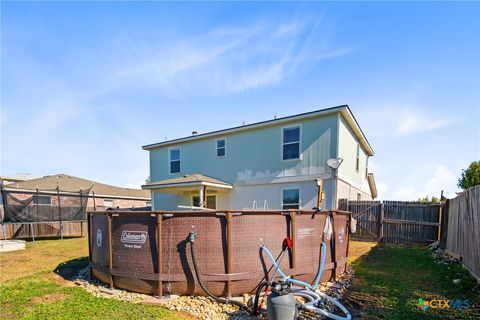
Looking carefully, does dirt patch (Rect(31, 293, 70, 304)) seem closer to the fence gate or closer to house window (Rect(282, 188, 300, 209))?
house window (Rect(282, 188, 300, 209))

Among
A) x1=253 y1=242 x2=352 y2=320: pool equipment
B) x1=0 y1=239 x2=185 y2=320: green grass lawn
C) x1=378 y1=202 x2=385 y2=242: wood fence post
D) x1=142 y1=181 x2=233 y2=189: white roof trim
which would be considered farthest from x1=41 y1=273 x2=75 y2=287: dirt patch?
x1=378 y1=202 x2=385 y2=242: wood fence post

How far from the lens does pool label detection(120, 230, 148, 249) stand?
421cm

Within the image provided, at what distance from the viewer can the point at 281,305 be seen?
2803mm

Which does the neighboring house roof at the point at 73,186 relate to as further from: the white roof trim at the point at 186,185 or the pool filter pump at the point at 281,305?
the pool filter pump at the point at 281,305

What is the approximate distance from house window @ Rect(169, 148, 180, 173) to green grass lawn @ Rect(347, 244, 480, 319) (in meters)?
10.6

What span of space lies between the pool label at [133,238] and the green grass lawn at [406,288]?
381 centimetres

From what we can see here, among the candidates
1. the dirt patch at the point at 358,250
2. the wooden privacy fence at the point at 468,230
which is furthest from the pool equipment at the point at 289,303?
the dirt patch at the point at 358,250

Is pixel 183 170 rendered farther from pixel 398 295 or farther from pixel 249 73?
pixel 398 295

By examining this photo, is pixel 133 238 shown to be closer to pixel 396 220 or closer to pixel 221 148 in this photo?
pixel 221 148

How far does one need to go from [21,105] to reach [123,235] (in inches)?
288

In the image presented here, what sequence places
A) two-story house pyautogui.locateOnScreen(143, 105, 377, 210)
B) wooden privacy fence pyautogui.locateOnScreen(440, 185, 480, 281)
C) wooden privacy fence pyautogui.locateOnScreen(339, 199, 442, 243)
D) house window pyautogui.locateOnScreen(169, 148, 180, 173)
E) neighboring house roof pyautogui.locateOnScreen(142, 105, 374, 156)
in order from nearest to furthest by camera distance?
wooden privacy fence pyautogui.locateOnScreen(440, 185, 480, 281) → wooden privacy fence pyautogui.locateOnScreen(339, 199, 442, 243) → neighboring house roof pyautogui.locateOnScreen(142, 105, 374, 156) → two-story house pyautogui.locateOnScreen(143, 105, 377, 210) → house window pyautogui.locateOnScreen(169, 148, 180, 173)

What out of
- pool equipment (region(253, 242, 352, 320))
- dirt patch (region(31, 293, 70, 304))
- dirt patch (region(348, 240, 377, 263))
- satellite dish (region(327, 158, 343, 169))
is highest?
satellite dish (region(327, 158, 343, 169))

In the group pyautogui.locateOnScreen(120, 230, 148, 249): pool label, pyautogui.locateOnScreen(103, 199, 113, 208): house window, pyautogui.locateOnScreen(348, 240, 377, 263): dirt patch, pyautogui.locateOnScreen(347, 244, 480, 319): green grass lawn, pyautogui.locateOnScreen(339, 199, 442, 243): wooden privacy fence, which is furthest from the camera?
pyautogui.locateOnScreen(103, 199, 113, 208): house window

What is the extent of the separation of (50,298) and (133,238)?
183cm
